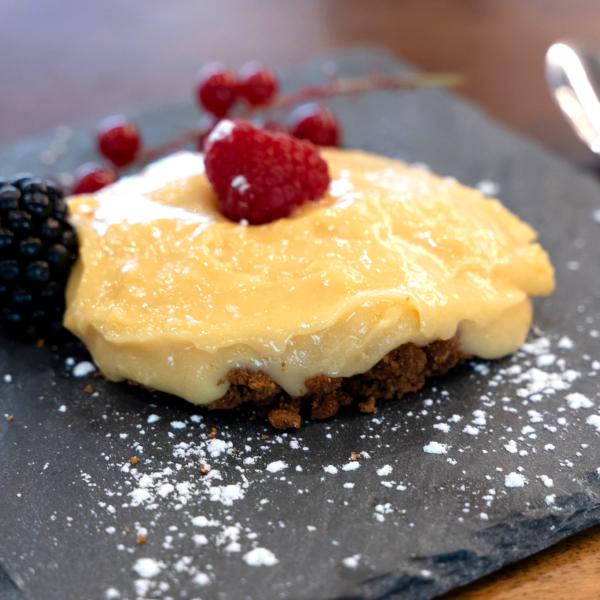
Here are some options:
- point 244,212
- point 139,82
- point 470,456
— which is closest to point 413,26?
point 139,82

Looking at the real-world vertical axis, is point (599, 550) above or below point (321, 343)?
below

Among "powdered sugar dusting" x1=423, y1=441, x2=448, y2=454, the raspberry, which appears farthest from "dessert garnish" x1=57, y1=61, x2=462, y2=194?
"powdered sugar dusting" x1=423, y1=441, x2=448, y2=454

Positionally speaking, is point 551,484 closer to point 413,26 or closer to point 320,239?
point 320,239

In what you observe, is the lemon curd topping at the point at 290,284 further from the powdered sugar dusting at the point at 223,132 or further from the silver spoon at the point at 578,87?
the silver spoon at the point at 578,87

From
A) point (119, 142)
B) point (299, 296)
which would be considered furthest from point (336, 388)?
point (119, 142)

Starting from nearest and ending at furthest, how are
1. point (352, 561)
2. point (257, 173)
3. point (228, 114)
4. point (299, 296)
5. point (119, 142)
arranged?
point (352, 561)
point (299, 296)
point (257, 173)
point (119, 142)
point (228, 114)

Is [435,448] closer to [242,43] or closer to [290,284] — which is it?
[290,284]
